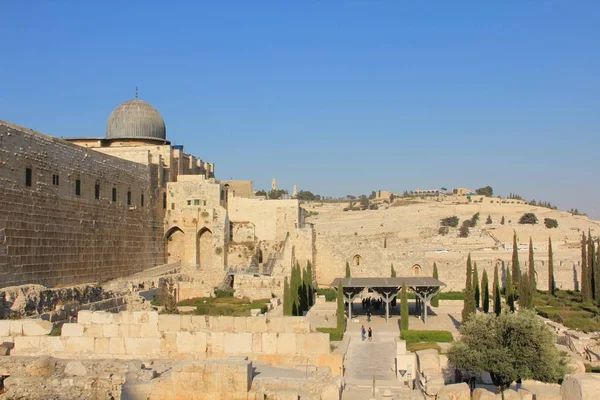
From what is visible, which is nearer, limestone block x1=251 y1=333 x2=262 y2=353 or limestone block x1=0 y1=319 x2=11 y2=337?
limestone block x1=251 y1=333 x2=262 y2=353

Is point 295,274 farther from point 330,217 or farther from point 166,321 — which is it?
point 330,217

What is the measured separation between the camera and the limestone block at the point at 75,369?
40.9ft

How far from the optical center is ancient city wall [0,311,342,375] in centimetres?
1272

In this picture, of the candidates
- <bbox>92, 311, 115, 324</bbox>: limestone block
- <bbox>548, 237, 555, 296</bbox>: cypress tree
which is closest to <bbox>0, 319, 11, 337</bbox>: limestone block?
<bbox>92, 311, 115, 324</bbox>: limestone block

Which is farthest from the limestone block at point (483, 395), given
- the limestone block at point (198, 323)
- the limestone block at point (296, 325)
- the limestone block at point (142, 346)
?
the limestone block at point (142, 346)

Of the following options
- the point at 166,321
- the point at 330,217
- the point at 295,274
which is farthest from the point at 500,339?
the point at 330,217

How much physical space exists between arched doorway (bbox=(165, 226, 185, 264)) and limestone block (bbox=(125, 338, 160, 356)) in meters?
26.6

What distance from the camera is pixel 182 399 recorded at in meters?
10.7

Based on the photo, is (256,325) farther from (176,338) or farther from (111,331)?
(111,331)

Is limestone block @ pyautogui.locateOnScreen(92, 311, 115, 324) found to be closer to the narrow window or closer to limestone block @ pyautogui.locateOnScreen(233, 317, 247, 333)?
limestone block @ pyautogui.locateOnScreen(233, 317, 247, 333)

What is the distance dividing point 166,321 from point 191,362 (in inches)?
104

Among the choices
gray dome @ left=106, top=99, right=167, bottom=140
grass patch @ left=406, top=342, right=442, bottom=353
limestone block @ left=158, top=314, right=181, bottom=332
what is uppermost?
gray dome @ left=106, top=99, right=167, bottom=140

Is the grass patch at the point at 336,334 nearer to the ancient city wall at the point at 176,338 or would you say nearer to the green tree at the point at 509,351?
the green tree at the point at 509,351

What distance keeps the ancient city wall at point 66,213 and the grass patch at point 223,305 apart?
13.8ft
